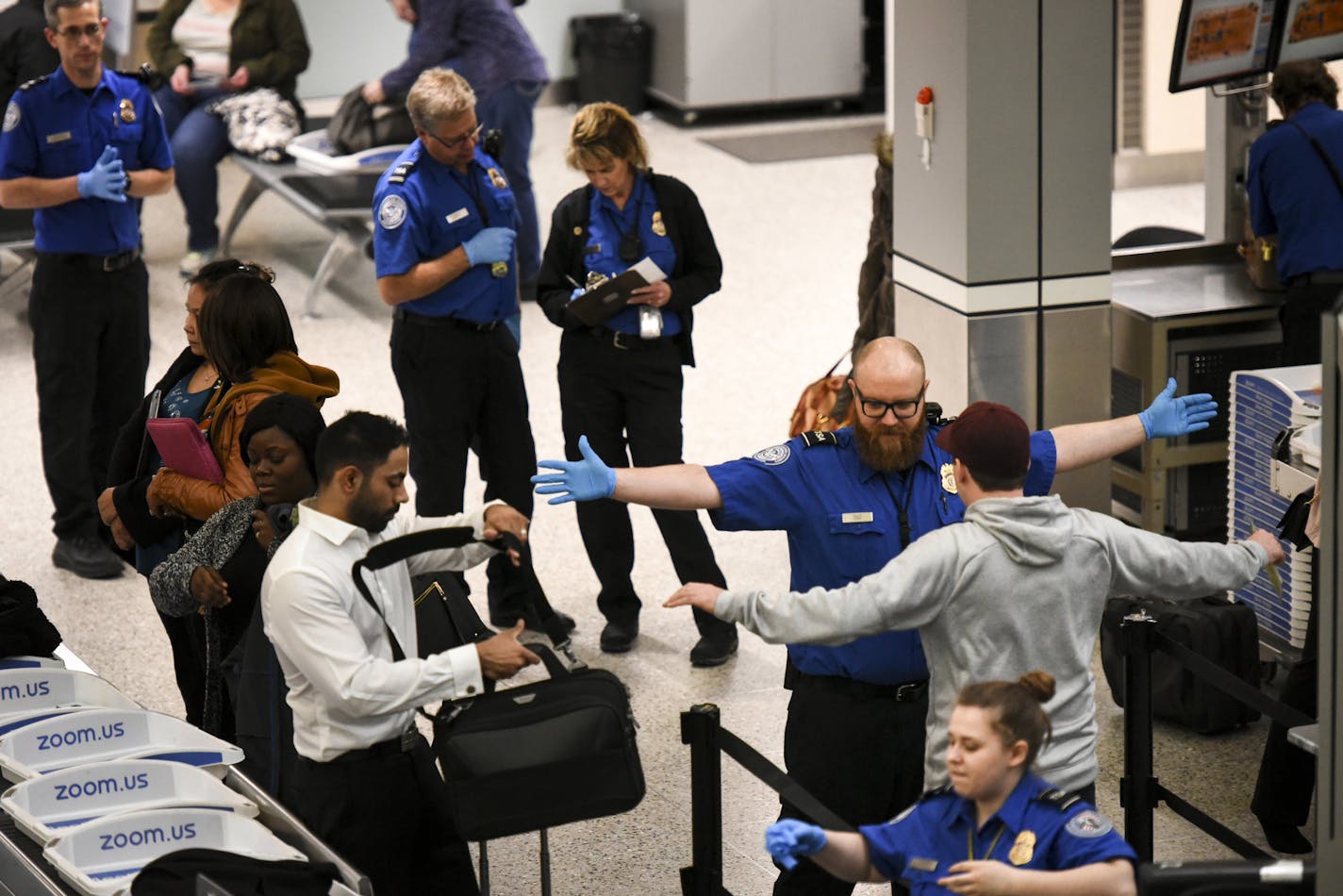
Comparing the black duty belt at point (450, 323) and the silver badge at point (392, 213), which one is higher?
the silver badge at point (392, 213)

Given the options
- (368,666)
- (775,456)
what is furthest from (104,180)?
(368,666)

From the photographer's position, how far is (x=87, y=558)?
679 centimetres

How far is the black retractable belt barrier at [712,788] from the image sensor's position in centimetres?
346

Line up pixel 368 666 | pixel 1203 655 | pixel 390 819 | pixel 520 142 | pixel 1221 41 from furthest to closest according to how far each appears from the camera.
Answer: pixel 520 142 → pixel 1221 41 → pixel 1203 655 → pixel 390 819 → pixel 368 666

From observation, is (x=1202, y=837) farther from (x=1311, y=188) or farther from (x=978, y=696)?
(x=1311, y=188)

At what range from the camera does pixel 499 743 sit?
3.44 m

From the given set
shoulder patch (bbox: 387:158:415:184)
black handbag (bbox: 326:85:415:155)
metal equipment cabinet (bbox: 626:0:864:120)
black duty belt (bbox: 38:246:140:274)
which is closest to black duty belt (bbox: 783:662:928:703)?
shoulder patch (bbox: 387:158:415:184)

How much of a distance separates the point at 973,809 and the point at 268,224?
31.0 feet

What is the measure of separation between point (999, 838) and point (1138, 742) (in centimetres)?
127

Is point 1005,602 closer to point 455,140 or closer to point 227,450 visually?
point 227,450

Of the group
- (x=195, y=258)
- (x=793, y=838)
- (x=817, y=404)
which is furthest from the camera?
(x=195, y=258)

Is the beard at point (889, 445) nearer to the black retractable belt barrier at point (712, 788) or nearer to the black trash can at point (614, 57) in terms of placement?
the black retractable belt barrier at point (712, 788)

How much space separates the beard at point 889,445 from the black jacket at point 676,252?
184 cm

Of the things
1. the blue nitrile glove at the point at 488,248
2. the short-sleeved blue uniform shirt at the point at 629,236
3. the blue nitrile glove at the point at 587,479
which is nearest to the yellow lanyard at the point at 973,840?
the blue nitrile glove at the point at 587,479
